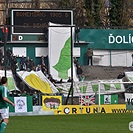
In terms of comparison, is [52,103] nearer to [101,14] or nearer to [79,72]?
[79,72]

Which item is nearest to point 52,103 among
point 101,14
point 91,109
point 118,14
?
point 91,109

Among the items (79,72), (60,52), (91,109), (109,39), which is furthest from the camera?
(109,39)

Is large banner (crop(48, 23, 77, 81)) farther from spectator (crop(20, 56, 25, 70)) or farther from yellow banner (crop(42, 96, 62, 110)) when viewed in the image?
yellow banner (crop(42, 96, 62, 110))

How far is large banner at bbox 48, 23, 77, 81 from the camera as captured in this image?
37.3 meters

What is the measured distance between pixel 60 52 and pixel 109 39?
7.43 m

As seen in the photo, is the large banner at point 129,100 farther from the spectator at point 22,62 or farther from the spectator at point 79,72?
the spectator at point 22,62

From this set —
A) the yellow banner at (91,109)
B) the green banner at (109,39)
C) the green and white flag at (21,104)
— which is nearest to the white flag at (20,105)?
the green and white flag at (21,104)

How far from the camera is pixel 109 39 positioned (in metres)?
45.2

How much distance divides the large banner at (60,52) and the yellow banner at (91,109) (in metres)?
4.12

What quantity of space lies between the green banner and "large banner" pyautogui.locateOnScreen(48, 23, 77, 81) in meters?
4.76

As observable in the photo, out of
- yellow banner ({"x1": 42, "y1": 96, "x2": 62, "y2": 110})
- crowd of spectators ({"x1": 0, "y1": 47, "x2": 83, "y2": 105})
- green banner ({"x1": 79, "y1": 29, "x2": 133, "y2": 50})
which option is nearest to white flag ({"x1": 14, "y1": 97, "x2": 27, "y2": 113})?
yellow banner ({"x1": 42, "y1": 96, "x2": 62, "y2": 110})

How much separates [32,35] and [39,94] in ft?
34.5

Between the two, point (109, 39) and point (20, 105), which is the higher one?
point (109, 39)

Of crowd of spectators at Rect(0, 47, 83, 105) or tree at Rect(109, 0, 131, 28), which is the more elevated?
tree at Rect(109, 0, 131, 28)
